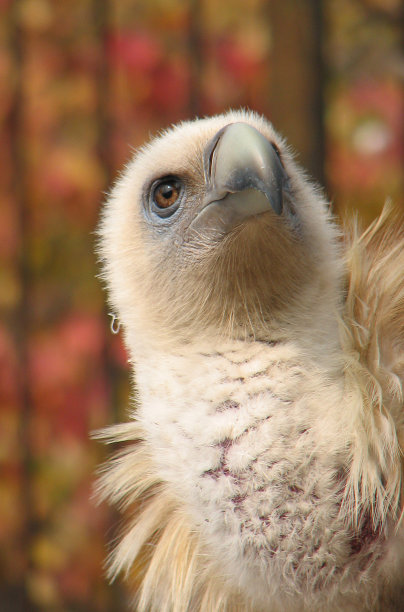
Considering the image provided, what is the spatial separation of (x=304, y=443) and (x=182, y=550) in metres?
0.39

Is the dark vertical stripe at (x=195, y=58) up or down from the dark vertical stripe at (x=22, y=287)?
up

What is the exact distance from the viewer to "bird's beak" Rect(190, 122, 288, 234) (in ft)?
3.68

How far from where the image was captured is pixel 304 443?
1124mm

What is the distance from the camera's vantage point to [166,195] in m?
1.38

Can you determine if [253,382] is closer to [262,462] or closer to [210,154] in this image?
[262,462]

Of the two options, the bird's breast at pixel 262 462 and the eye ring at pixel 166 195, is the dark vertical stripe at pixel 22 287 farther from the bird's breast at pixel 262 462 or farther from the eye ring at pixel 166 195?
the bird's breast at pixel 262 462

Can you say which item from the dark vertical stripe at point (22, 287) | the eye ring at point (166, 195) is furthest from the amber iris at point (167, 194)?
the dark vertical stripe at point (22, 287)

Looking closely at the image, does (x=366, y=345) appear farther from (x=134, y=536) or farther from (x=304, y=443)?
(x=134, y=536)

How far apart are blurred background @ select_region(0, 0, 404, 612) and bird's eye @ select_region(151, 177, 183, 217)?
1.12 metres

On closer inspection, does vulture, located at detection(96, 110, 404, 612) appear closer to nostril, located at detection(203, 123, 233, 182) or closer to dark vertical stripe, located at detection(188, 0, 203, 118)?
nostril, located at detection(203, 123, 233, 182)

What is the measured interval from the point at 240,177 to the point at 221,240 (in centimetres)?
16

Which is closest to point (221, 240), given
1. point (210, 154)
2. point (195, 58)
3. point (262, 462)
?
point (210, 154)

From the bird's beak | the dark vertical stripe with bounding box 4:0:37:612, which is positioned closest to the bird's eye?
the bird's beak

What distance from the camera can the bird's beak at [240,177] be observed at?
1123 mm
